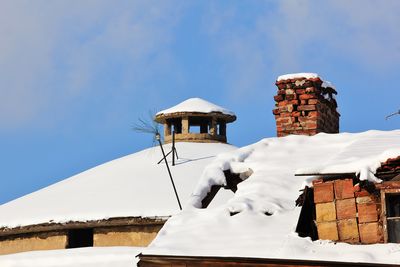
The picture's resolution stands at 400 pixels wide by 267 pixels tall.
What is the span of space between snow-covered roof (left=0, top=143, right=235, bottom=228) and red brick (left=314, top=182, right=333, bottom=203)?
952cm

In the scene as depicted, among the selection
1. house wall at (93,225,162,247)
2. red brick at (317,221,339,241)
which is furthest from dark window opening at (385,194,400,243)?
house wall at (93,225,162,247)

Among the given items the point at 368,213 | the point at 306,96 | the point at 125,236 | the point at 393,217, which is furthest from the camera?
the point at 125,236

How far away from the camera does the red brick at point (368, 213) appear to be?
10414 mm

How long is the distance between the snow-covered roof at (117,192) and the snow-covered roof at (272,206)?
7026 mm

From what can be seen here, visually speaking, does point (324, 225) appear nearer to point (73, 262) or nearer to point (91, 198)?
point (73, 262)

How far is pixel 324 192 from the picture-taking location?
424 inches

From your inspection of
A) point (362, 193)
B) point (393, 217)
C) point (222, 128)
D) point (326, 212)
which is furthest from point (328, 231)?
point (222, 128)

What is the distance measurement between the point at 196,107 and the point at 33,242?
9443 mm

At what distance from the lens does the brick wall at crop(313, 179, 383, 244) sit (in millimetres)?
10391

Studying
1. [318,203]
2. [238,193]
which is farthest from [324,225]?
[238,193]

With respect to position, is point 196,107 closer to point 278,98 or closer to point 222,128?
point 222,128

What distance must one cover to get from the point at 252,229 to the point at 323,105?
5.00 metres

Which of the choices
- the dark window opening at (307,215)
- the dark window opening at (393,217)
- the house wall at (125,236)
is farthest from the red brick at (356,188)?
the house wall at (125,236)

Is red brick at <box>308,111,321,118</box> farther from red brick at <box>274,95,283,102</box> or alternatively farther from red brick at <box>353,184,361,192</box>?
red brick at <box>353,184,361,192</box>
